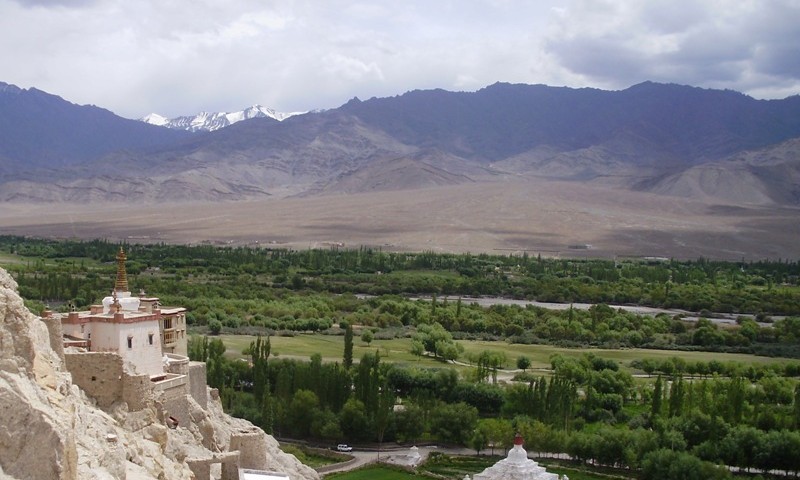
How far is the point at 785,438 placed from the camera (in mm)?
41719

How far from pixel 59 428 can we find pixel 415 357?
5238cm

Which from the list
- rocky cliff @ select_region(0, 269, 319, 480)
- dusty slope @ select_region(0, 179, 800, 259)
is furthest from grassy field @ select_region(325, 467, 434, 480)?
dusty slope @ select_region(0, 179, 800, 259)

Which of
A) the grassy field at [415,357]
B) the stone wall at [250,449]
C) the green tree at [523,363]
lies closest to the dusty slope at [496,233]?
the grassy field at [415,357]

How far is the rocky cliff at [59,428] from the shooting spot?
47.4 feet

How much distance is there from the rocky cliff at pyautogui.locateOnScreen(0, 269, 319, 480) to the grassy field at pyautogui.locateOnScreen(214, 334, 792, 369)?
128ft

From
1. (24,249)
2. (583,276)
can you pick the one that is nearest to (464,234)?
(583,276)

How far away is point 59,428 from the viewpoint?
583 inches

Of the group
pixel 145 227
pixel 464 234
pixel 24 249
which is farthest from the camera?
pixel 145 227

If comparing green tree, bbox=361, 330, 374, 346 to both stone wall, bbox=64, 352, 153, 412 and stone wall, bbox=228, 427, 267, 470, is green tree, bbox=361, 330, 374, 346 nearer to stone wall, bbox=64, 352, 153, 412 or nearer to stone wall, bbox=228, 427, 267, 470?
stone wall, bbox=228, 427, 267, 470

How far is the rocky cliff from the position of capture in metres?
14.4

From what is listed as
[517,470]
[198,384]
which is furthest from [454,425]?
[198,384]

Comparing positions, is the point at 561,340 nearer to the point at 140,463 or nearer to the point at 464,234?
the point at 140,463

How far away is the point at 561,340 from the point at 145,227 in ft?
434

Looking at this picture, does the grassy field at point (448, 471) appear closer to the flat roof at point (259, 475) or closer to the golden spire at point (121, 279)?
the flat roof at point (259, 475)
